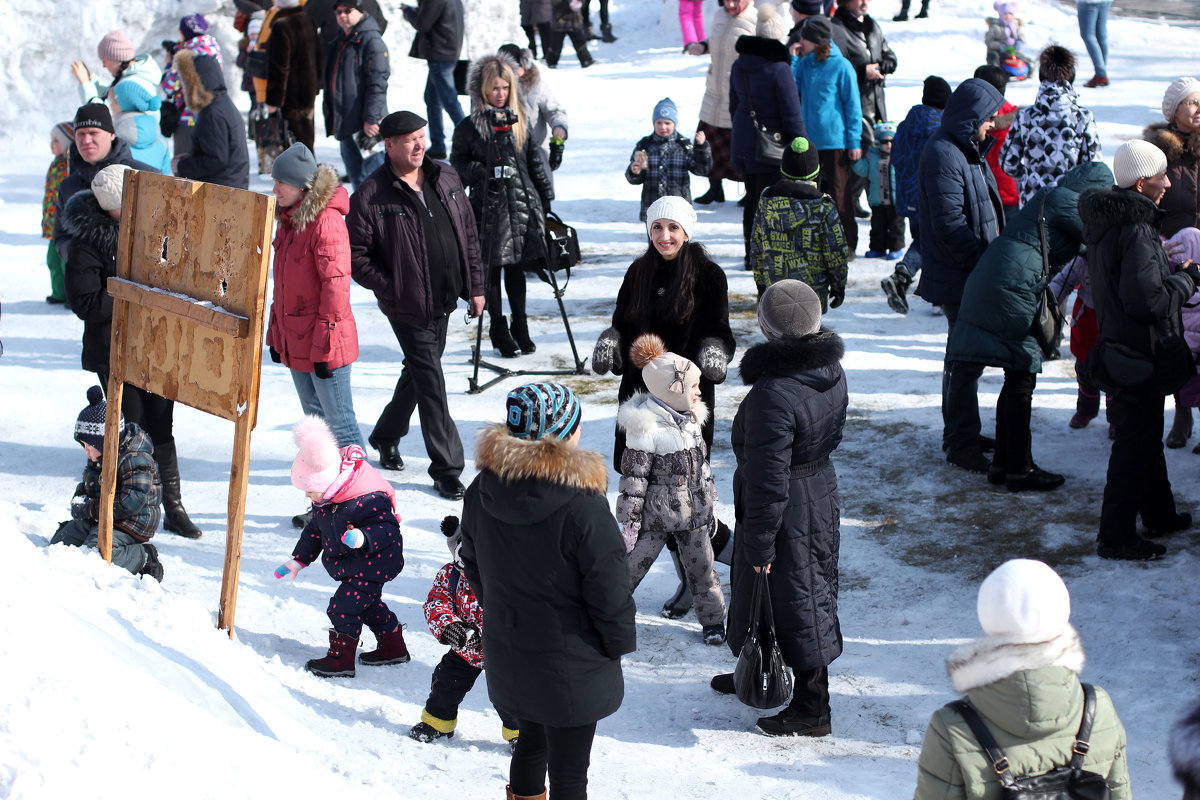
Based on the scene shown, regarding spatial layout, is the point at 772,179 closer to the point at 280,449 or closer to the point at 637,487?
the point at 280,449

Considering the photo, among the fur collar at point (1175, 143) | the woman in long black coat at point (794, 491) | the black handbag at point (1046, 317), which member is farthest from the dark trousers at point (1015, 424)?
the woman in long black coat at point (794, 491)

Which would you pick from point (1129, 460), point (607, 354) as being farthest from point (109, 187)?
point (1129, 460)

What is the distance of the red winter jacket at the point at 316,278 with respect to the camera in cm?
587

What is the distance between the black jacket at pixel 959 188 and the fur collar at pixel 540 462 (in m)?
4.01

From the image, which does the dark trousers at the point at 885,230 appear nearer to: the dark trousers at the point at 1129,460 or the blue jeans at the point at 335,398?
the dark trousers at the point at 1129,460

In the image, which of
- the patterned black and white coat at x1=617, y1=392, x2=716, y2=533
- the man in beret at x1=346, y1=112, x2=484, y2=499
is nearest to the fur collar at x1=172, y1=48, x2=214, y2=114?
the man in beret at x1=346, y1=112, x2=484, y2=499

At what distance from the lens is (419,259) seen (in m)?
6.40

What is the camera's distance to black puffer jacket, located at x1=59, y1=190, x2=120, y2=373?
609cm

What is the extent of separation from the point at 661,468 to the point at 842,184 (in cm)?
642

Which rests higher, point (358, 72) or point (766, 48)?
A: point (766, 48)

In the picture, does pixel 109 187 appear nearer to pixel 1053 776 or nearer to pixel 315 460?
pixel 315 460

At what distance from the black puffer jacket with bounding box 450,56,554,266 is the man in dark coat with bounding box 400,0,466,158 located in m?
5.27

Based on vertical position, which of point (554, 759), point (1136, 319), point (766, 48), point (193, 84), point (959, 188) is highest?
point (766, 48)

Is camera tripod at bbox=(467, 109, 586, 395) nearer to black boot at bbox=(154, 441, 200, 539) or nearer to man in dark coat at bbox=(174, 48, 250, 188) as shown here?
black boot at bbox=(154, 441, 200, 539)
